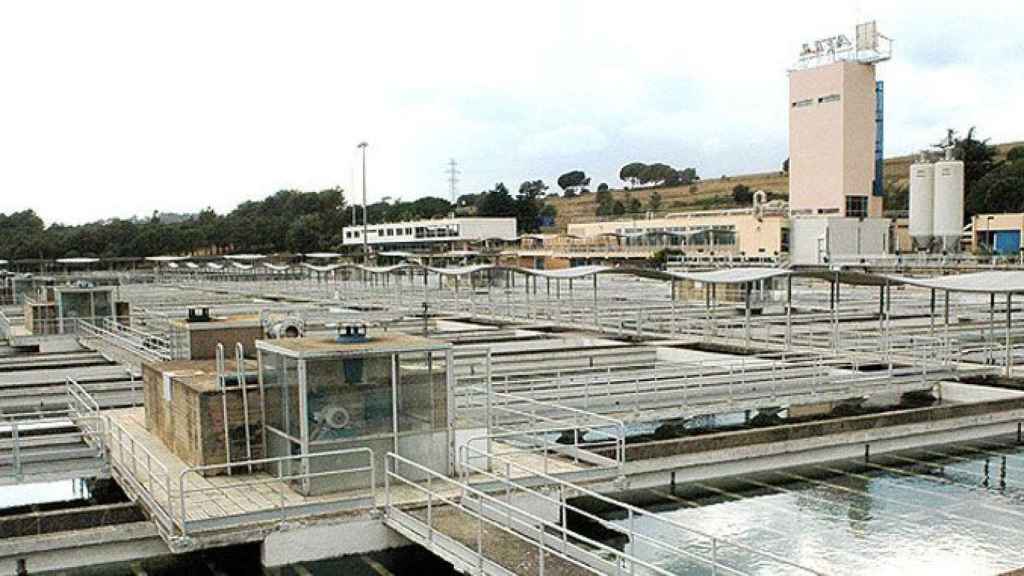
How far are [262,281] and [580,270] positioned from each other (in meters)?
38.5

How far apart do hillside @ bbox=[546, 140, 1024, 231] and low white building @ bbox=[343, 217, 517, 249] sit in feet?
90.9

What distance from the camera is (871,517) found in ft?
48.2

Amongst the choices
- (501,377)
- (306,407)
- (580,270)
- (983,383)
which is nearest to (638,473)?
(306,407)

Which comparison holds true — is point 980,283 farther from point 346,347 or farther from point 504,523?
point 346,347

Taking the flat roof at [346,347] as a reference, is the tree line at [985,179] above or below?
above

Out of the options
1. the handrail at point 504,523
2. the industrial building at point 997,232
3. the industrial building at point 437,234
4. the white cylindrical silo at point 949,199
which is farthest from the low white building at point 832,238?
the handrail at point 504,523

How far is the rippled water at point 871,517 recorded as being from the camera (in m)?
12.9

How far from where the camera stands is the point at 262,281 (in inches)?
2771

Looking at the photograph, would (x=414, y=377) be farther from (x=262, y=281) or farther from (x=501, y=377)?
(x=262, y=281)

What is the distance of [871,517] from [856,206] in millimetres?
67411

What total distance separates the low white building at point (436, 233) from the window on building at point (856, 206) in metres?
44.5

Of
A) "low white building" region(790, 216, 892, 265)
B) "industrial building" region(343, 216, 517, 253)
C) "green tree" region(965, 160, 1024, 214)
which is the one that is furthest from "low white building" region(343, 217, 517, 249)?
"green tree" region(965, 160, 1024, 214)

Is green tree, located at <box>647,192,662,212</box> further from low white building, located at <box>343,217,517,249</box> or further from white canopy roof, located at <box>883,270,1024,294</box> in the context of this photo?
white canopy roof, located at <box>883,270,1024,294</box>

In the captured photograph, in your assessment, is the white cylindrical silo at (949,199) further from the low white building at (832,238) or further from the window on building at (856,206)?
the window on building at (856,206)
